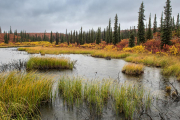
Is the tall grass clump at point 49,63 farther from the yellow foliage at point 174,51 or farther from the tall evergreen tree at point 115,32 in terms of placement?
the tall evergreen tree at point 115,32

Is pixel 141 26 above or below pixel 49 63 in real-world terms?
above

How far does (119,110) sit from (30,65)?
33.0 feet

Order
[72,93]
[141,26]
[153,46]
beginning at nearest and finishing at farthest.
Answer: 1. [72,93]
2. [153,46]
3. [141,26]

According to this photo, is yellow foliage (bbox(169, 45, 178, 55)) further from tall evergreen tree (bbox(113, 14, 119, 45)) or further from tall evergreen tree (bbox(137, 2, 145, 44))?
tall evergreen tree (bbox(113, 14, 119, 45))

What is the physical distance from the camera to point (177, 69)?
10.4 m

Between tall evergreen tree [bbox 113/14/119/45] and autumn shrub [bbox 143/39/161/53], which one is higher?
tall evergreen tree [bbox 113/14/119/45]

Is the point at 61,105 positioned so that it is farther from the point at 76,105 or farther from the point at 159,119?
the point at 159,119

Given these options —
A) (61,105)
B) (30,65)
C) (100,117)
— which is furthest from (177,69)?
(30,65)

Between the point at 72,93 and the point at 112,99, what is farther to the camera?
the point at 112,99

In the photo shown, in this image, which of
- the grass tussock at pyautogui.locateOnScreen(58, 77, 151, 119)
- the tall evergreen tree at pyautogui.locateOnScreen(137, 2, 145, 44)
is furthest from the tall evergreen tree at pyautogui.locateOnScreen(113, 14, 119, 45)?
the grass tussock at pyautogui.locateOnScreen(58, 77, 151, 119)

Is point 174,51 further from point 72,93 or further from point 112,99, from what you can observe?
point 72,93

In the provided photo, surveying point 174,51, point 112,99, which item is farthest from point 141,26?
point 112,99

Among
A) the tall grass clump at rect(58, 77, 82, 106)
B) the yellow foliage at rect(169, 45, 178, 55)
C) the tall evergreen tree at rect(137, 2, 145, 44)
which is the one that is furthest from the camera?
the tall evergreen tree at rect(137, 2, 145, 44)

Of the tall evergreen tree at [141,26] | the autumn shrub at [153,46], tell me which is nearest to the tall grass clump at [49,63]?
the autumn shrub at [153,46]
